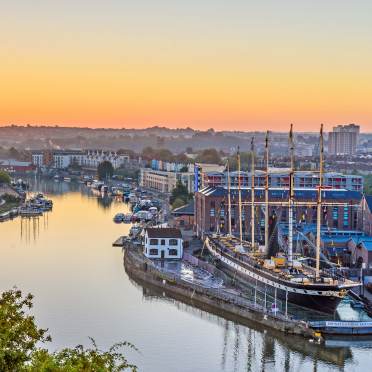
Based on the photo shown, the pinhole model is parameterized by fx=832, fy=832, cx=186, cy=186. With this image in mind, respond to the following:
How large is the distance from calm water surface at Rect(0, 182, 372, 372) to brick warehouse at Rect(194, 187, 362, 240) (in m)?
2.08

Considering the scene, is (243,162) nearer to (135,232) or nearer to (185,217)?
(185,217)

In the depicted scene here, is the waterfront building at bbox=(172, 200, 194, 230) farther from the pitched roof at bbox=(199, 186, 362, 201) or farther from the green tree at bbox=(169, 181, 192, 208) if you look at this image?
the green tree at bbox=(169, 181, 192, 208)

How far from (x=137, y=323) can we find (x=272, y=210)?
7048mm

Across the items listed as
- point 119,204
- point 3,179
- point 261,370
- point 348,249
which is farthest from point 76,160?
point 261,370

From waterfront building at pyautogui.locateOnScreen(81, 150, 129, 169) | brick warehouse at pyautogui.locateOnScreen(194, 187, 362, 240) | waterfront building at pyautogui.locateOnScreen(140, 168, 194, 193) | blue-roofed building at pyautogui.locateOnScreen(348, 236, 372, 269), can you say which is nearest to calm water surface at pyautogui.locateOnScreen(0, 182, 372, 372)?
brick warehouse at pyautogui.locateOnScreen(194, 187, 362, 240)

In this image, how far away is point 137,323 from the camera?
9.63 m

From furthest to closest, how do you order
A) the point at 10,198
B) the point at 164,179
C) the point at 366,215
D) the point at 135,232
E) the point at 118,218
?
1. the point at 164,179
2. the point at 10,198
3. the point at 118,218
4. the point at 135,232
5. the point at 366,215

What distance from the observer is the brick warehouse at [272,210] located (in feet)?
51.6

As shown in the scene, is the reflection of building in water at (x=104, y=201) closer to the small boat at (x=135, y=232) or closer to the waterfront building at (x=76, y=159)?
the small boat at (x=135, y=232)

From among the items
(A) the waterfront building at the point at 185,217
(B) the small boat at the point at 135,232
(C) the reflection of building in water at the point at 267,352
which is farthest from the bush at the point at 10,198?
(C) the reflection of building in water at the point at 267,352

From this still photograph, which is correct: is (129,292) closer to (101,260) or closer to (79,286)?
(79,286)

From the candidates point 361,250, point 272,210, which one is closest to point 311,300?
point 361,250

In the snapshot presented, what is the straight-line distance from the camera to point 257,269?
11.6 meters

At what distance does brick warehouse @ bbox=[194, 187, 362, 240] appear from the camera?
15.7m
